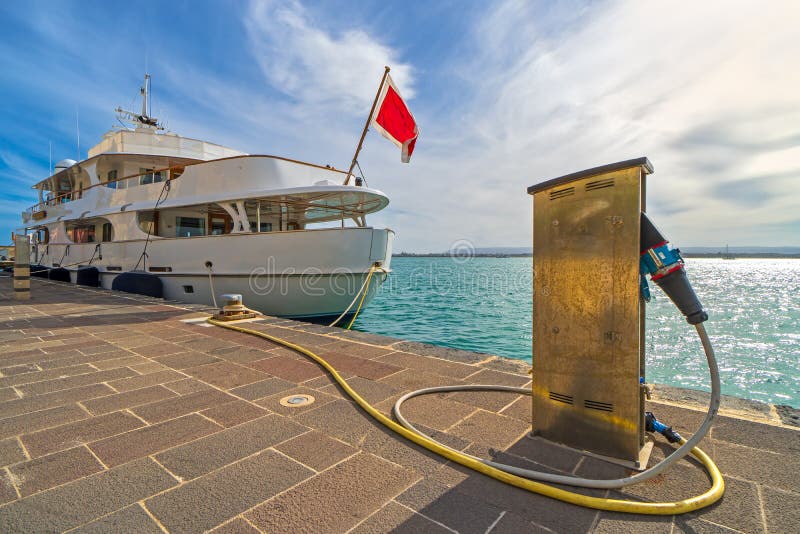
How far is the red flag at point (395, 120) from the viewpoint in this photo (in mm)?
9055

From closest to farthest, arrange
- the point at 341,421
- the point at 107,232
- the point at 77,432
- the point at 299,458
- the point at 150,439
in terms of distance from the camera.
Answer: the point at 299,458 < the point at 150,439 < the point at 77,432 < the point at 341,421 < the point at 107,232

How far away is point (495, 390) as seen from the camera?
2883 millimetres

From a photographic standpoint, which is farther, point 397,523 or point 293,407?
point 293,407

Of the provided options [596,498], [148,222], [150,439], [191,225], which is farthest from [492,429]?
[148,222]

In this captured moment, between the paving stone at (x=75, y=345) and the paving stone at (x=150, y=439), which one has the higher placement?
the paving stone at (x=75, y=345)

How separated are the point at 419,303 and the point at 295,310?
9.78 metres

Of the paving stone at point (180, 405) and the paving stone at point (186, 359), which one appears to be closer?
the paving stone at point (180, 405)

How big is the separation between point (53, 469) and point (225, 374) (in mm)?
1486

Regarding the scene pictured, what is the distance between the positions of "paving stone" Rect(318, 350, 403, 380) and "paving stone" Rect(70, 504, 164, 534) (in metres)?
1.85

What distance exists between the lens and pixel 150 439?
2150 millimetres

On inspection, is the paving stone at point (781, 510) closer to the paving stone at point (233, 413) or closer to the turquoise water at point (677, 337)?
the paving stone at point (233, 413)

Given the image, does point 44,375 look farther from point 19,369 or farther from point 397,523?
point 397,523

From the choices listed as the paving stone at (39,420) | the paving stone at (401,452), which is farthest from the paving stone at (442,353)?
the paving stone at (39,420)

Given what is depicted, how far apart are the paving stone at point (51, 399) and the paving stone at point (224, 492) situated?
173 cm
